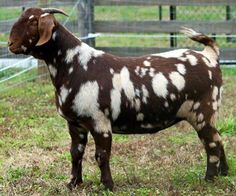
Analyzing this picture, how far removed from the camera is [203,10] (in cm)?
1777

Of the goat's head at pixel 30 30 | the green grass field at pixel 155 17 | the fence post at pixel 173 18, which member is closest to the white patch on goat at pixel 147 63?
the goat's head at pixel 30 30

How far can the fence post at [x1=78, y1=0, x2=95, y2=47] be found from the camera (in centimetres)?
1260

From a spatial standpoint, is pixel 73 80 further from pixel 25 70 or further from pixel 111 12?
pixel 111 12

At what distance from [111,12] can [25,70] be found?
8.78m

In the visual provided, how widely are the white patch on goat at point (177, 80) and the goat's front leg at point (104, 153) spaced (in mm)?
738

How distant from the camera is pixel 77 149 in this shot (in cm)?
622

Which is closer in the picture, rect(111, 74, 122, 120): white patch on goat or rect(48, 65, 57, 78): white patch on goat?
rect(111, 74, 122, 120): white patch on goat

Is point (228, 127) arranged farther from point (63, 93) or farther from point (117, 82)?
point (63, 93)

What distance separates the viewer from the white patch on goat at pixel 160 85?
6013 millimetres

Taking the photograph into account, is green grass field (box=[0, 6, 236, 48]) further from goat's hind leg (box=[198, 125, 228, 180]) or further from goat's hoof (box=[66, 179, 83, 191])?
goat's hoof (box=[66, 179, 83, 191])

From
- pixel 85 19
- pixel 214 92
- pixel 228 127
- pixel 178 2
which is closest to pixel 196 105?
pixel 214 92

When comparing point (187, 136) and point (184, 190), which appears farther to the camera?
point (187, 136)

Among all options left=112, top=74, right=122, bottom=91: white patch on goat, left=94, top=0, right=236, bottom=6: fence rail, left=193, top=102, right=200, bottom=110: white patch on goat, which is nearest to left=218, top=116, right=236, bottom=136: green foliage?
left=193, top=102, right=200, bottom=110: white patch on goat

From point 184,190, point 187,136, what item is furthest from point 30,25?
point 187,136
